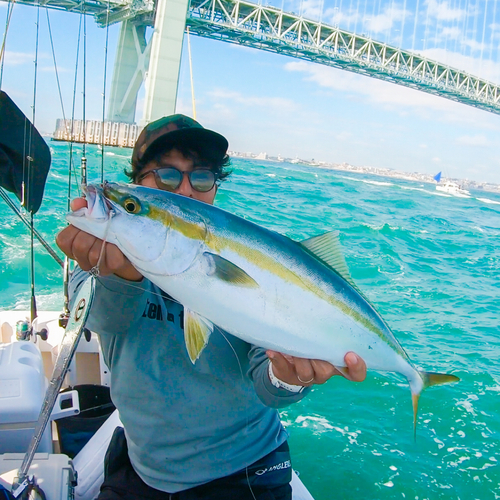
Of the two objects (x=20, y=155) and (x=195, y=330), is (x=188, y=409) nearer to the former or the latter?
(x=195, y=330)

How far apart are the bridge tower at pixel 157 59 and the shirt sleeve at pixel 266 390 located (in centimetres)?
2839

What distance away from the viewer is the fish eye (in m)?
1.40

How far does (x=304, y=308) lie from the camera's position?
4.97 feet

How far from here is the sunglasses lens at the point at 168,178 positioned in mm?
2021

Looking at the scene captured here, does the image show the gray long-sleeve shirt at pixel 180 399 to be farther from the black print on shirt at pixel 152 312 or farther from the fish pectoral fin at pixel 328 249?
the fish pectoral fin at pixel 328 249

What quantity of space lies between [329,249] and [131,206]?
759 mm

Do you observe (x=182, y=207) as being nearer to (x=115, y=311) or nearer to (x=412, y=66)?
(x=115, y=311)

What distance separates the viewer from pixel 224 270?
1422mm

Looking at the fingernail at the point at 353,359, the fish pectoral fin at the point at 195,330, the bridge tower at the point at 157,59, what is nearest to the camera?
the fish pectoral fin at the point at 195,330

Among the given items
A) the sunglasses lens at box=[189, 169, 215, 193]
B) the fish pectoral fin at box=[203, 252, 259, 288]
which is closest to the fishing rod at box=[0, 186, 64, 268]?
the sunglasses lens at box=[189, 169, 215, 193]

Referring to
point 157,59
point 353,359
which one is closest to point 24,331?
point 353,359

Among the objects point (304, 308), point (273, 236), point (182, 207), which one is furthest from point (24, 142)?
point (304, 308)

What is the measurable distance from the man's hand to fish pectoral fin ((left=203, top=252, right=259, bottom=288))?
313 mm

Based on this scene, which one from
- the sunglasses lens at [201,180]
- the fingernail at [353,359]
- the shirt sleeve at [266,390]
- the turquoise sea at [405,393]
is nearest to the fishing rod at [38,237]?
the sunglasses lens at [201,180]
